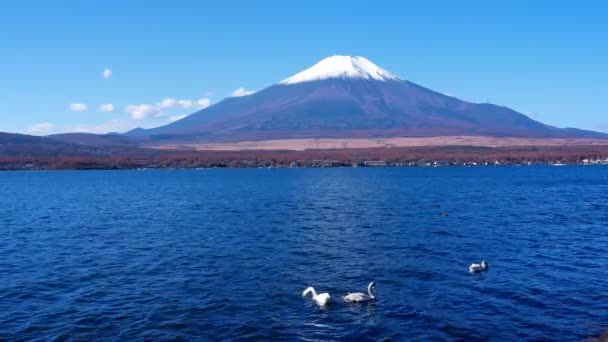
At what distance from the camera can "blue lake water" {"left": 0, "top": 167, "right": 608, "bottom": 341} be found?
1847 cm

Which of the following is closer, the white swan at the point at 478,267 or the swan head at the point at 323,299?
the swan head at the point at 323,299

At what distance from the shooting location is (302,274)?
25.5 metres

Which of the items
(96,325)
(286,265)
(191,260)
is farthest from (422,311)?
(191,260)

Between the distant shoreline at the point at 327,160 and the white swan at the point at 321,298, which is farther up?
the distant shoreline at the point at 327,160

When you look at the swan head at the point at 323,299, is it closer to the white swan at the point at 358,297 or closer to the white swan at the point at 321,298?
the white swan at the point at 321,298

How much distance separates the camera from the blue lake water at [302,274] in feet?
60.6

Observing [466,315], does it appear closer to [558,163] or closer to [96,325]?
[96,325]

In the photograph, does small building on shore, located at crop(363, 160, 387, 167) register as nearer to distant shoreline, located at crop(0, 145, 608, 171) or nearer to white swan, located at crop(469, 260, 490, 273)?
distant shoreline, located at crop(0, 145, 608, 171)

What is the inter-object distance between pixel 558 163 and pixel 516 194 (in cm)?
11554

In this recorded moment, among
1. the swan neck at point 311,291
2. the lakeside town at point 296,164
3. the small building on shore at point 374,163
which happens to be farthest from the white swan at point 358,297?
the small building on shore at point 374,163

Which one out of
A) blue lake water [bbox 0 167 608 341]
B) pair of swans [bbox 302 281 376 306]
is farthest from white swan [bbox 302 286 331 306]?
blue lake water [bbox 0 167 608 341]

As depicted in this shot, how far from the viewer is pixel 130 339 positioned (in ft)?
57.0

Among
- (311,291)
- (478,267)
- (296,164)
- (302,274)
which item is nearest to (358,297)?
(311,291)

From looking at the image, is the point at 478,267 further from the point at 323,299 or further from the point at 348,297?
the point at 323,299
